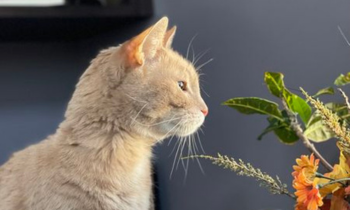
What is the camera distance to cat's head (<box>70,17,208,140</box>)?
2.78ft

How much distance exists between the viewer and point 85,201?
849 mm

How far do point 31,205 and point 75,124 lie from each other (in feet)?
0.48

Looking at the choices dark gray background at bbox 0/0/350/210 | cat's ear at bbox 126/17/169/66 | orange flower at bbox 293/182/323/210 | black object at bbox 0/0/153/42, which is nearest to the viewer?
orange flower at bbox 293/182/323/210

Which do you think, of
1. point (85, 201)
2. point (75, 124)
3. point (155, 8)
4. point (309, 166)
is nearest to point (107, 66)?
point (75, 124)

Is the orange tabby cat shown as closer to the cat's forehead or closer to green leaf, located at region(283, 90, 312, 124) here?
the cat's forehead

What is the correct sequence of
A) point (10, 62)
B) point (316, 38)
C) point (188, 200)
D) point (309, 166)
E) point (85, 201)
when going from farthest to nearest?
point (10, 62)
point (188, 200)
point (316, 38)
point (85, 201)
point (309, 166)

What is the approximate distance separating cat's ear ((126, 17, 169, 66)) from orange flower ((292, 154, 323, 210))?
324 mm

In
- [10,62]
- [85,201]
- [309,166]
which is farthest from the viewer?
[10,62]

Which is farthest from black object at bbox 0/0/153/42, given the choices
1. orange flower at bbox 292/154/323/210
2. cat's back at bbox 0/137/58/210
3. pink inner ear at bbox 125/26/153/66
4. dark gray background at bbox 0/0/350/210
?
orange flower at bbox 292/154/323/210

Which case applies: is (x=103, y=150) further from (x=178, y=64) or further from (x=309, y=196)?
(x=309, y=196)

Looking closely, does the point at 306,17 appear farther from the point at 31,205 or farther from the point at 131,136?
the point at 31,205

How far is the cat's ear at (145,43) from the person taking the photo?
0.84 meters

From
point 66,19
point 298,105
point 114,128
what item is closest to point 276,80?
point 298,105

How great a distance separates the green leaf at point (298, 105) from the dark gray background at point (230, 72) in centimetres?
18
